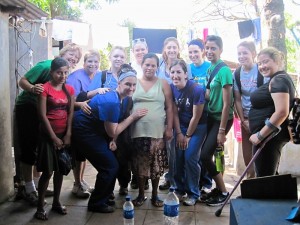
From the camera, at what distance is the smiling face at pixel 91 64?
4.38m

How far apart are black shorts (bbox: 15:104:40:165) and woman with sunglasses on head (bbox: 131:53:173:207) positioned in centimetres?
120

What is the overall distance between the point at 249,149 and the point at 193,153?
30.9 inches

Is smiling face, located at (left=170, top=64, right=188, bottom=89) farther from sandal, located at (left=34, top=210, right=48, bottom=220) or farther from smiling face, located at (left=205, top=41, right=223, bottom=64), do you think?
sandal, located at (left=34, top=210, right=48, bottom=220)

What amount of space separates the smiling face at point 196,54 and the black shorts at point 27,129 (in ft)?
6.91

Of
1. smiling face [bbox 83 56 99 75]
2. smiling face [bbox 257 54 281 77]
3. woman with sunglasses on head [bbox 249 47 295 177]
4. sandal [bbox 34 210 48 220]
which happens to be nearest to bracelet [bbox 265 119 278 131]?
woman with sunglasses on head [bbox 249 47 295 177]

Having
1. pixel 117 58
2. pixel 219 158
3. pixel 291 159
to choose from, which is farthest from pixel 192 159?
pixel 291 159

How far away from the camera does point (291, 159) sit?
580 centimetres

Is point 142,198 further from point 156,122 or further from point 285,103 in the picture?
point 285,103

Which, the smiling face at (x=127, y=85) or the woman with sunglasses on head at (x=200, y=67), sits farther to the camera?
the woman with sunglasses on head at (x=200, y=67)

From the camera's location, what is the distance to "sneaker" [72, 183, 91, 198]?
4.33 m

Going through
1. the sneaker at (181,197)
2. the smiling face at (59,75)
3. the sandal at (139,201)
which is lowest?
the sneaker at (181,197)

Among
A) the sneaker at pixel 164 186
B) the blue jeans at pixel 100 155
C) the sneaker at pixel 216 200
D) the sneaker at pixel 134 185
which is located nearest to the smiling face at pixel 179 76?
the blue jeans at pixel 100 155

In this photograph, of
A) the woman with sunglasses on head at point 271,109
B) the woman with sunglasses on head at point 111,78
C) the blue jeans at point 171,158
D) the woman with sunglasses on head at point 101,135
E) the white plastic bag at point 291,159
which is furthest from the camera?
the white plastic bag at point 291,159

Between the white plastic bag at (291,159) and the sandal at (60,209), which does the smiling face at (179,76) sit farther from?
the white plastic bag at (291,159)
